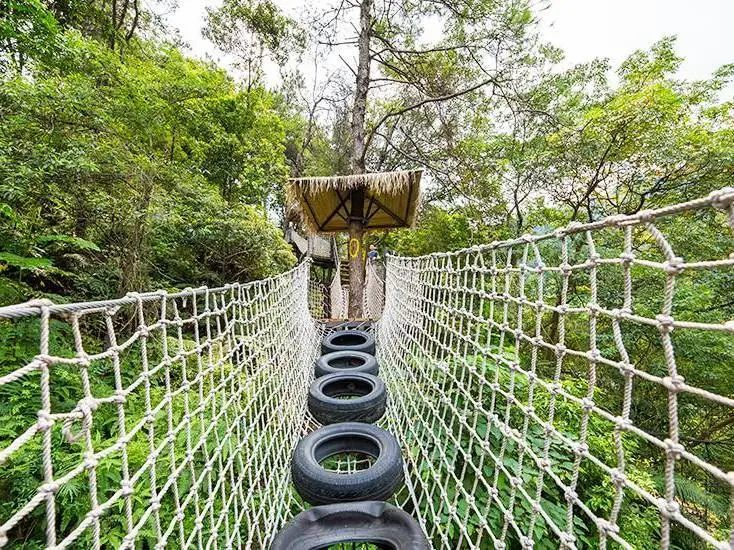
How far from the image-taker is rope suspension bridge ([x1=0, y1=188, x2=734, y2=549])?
0.62 m

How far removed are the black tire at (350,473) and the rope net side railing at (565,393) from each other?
0.22 metres

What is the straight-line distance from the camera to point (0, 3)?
2.79 meters

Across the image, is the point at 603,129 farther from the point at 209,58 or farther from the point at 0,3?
the point at 209,58

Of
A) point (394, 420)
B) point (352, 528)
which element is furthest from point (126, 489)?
point (394, 420)

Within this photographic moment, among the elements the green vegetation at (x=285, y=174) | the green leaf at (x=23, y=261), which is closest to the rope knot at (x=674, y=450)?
the green vegetation at (x=285, y=174)

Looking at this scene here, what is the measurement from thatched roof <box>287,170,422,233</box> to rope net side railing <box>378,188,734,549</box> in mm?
1189

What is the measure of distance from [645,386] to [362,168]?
17.3 feet

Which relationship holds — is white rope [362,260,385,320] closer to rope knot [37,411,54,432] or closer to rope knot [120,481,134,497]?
rope knot [120,481,134,497]

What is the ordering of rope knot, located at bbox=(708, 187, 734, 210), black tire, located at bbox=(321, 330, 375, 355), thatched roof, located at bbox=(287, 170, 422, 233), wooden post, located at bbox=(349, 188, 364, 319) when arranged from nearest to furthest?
rope knot, located at bbox=(708, 187, 734, 210)
black tire, located at bbox=(321, 330, 375, 355)
thatched roof, located at bbox=(287, 170, 422, 233)
wooden post, located at bbox=(349, 188, 364, 319)

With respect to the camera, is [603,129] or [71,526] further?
[603,129]

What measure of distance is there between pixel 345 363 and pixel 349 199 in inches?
109

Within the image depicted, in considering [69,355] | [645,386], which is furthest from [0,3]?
[645,386]

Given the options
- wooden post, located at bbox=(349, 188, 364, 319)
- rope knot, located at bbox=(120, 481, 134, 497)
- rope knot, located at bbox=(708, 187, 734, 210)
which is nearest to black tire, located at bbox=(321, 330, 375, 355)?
wooden post, located at bbox=(349, 188, 364, 319)

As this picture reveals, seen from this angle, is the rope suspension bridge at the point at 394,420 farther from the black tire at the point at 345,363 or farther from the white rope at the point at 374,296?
the white rope at the point at 374,296
